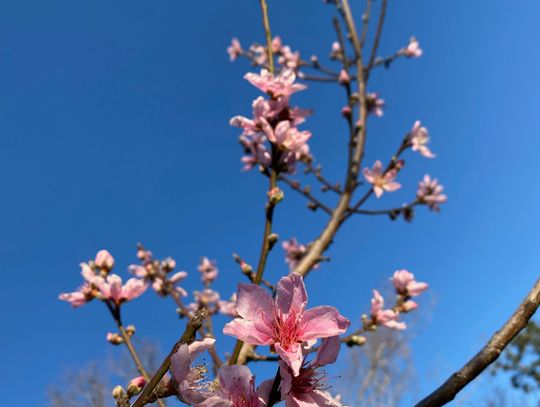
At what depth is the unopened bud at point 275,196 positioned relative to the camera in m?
1.52

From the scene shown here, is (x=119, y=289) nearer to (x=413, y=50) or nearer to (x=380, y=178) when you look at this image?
(x=380, y=178)

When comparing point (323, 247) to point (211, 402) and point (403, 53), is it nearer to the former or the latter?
point (211, 402)

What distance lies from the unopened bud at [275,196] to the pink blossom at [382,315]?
1.00 metres

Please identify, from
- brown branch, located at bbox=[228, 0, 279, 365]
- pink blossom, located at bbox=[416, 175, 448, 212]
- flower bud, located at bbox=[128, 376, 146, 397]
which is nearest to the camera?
flower bud, located at bbox=[128, 376, 146, 397]

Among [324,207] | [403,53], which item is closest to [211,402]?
[324,207]

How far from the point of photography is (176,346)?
29.3 inches

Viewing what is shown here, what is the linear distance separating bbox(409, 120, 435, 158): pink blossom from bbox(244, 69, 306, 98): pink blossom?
1.46 m

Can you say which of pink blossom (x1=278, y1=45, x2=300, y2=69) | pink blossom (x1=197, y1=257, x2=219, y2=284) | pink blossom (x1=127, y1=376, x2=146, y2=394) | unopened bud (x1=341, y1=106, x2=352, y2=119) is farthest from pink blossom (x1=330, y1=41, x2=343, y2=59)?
pink blossom (x1=127, y1=376, x2=146, y2=394)

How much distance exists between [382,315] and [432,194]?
155cm

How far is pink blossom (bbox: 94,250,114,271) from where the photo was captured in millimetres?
1737

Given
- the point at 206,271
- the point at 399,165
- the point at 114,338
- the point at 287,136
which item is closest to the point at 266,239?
the point at 287,136

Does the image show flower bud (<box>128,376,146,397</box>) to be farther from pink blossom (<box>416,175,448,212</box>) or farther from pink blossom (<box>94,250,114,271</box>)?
pink blossom (<box>416,175,448,212</box>)

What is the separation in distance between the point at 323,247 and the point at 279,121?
0.81 metres

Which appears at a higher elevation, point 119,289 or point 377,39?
A: point 377,39
